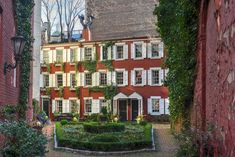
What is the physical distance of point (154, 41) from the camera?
115 feet

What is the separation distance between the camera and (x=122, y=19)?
3953 cm

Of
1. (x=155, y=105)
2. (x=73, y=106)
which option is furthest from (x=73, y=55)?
(x=155, y=105)

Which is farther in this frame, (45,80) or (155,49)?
(45,80)

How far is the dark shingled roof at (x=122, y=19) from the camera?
37.3m

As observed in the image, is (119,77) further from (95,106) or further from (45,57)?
(45,57)

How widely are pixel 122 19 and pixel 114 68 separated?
5.85 m

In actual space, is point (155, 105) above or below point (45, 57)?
below

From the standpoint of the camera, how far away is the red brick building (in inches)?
1377

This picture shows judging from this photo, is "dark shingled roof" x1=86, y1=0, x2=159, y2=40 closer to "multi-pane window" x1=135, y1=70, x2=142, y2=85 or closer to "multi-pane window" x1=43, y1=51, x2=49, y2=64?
"multi-pane window" x1=135, y1=70, x2=142, y2=85

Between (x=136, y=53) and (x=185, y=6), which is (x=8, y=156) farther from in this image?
(x=136, y=53)

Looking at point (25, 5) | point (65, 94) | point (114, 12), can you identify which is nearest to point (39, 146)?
point (25, 5)

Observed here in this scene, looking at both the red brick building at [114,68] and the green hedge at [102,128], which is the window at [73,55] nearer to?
the red brick building at [114,68]

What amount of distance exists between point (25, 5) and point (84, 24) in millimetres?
27379

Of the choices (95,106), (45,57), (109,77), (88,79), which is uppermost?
(45,57)
